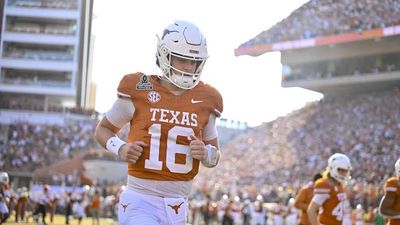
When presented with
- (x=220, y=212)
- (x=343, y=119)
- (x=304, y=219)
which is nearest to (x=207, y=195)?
(x=220, y=212)

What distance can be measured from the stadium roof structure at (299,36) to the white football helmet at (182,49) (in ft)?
101

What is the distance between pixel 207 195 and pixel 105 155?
39.0 ft

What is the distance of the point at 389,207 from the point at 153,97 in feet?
10.7

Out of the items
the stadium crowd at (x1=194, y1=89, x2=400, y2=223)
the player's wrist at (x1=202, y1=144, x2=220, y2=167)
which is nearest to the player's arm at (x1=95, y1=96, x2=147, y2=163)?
the player's wrist at (x1=202, y1=144, x2=220, y2=167)

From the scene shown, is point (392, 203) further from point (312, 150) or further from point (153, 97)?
point (312, 150)

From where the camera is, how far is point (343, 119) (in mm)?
32938

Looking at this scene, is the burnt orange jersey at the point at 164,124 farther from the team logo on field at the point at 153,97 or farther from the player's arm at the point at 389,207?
the player's arm at the point at 389,207

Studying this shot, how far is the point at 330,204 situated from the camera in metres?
7.40

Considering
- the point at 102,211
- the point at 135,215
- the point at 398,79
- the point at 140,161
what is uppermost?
the point at 398,79

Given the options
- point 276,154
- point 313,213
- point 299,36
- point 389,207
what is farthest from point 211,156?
point 299,36

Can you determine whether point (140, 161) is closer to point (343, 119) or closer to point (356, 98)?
point (343, 119)

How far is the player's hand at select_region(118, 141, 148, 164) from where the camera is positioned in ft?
13.5

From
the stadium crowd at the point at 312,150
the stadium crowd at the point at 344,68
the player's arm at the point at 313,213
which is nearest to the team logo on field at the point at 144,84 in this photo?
the player's arm at the point at 313,213

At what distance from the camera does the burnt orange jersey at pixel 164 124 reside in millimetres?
4207
